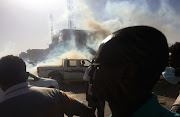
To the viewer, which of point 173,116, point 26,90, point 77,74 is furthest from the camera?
point 77,74

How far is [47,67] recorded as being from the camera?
A: 56.0 ft

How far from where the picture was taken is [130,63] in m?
1.04

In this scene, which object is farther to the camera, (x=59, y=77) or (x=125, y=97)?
(x=59, y=77)

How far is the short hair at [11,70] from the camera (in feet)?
7.29

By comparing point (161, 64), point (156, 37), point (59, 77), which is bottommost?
point (59, 77)

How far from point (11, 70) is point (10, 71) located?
0.01m

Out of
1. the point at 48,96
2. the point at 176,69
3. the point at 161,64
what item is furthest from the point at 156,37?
the point at 176,69

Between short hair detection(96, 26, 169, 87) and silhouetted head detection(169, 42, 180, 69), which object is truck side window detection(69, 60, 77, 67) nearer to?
silhouetted head detection(169, 42, 180, 69)

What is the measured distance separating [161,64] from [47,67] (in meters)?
16.5

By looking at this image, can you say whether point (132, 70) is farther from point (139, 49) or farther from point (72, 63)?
point (72, 63)

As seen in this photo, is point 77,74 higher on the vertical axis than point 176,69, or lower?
lower

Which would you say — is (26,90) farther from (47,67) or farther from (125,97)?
(47,67)

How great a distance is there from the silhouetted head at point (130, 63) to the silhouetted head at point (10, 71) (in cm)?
139

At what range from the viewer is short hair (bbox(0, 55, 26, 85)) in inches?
87.4
